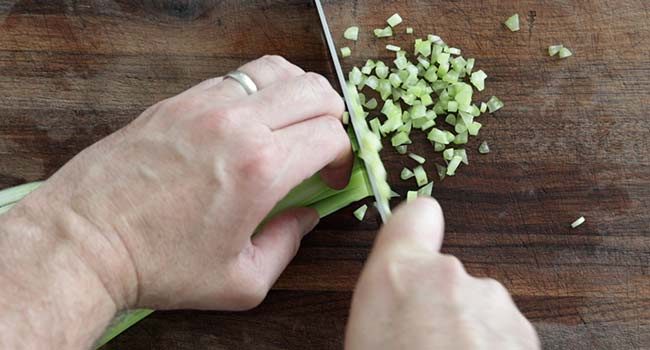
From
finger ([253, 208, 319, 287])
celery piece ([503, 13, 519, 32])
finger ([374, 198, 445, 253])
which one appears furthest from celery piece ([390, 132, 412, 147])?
finger ([374, 198, 445, 253])

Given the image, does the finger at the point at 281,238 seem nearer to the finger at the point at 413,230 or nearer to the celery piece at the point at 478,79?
the finger at the point at 413,230

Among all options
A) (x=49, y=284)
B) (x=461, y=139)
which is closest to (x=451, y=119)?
(x=461, y=139)

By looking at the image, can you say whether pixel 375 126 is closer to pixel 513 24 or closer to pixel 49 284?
pixel 513 24

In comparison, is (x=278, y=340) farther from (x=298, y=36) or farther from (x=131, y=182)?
(x=298, y=36)

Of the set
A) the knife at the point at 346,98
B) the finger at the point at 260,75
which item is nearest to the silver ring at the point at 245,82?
the finger at the point at 260,75

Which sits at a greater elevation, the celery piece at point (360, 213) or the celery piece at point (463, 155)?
the celery piece at point (463, 155)

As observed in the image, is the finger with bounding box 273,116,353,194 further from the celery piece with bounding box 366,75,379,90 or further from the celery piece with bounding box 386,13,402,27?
the celery piece with bounding box 386,13,402,27
